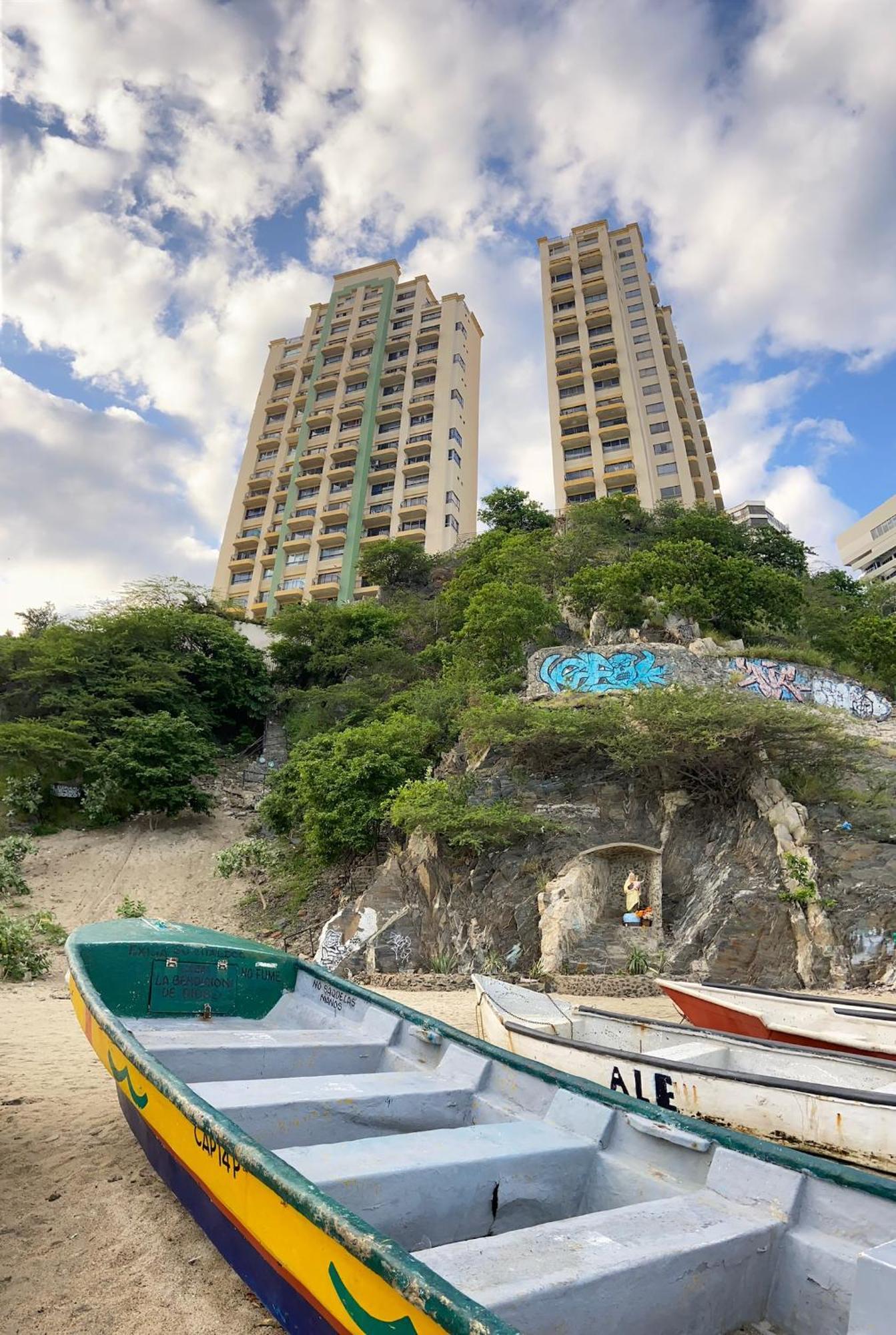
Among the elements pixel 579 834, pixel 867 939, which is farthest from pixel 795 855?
pixel 579 834

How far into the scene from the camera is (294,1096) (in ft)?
11.5

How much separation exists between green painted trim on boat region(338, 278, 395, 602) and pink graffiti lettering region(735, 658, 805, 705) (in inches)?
1011

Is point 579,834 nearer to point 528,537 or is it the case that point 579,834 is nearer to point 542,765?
point 542,765

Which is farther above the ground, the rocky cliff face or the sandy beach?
the rocky cliff face

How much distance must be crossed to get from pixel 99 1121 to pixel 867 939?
39.9ft

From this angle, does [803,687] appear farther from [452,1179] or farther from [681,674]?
[452,1179]

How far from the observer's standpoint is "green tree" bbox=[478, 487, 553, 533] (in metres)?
35.2

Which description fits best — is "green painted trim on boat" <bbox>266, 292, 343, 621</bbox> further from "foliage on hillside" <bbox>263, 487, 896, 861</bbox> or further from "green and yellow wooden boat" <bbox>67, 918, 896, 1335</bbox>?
"green and yellow wooden boat" <bbox>67, 918, 896, 1335</bbox>

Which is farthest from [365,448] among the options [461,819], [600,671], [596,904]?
[596,904]

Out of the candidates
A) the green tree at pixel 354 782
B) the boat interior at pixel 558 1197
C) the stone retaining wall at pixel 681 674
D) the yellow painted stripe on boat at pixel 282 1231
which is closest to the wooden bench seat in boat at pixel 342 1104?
the boat interior at pixel 558 1197

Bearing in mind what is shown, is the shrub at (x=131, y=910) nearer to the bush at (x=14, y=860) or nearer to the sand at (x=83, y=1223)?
the bush at (x=14, y=860)

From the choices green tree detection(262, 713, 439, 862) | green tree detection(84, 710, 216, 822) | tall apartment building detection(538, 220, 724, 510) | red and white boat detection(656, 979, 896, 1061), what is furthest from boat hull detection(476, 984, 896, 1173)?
tall apartment building detection(538, 220, 724, 510)

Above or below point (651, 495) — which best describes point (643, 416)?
above

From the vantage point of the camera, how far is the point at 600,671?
18969 mm
